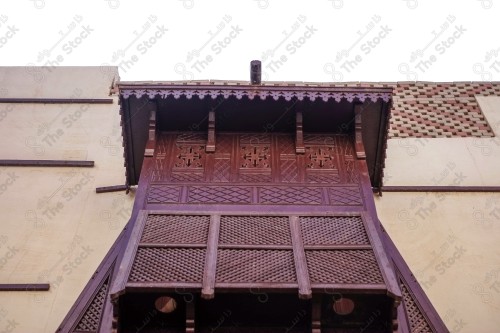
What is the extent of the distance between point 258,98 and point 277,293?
2532 mm

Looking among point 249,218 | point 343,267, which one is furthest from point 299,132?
point 343,267

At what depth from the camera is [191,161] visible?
21.7 ft

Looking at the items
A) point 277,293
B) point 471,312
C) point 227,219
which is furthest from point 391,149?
point 277,293

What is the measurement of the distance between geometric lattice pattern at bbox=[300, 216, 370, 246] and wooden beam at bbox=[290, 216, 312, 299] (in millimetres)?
60

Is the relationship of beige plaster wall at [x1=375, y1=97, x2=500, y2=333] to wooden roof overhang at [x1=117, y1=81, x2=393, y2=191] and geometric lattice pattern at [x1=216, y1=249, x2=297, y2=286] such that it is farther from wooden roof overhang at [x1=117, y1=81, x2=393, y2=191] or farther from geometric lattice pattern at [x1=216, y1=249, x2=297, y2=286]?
geometric lattice pattern at [x1=216, y1=249, x2=297, y2=286]

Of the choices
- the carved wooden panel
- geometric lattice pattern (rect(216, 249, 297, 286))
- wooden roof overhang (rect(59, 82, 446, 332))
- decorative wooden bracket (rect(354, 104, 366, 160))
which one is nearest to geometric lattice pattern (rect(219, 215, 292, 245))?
wooden roof overhang (rect(59, 82, 446, 332))

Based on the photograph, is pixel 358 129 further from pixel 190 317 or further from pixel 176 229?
pixel 190 317

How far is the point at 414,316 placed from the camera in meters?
5.77

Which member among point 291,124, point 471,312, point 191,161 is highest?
point 291,124

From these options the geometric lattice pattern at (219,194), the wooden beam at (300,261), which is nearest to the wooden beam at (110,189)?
the geometric lattice pattern at (219,194)

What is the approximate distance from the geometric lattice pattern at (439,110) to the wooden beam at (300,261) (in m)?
4.59

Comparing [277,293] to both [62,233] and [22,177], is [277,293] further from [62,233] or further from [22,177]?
[22,177]

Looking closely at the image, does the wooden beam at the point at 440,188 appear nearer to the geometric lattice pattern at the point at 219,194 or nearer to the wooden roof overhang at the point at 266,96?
the wooden roof overhang at the point at 266,96

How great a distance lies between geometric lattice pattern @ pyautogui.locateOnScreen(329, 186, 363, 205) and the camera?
6094 mm
